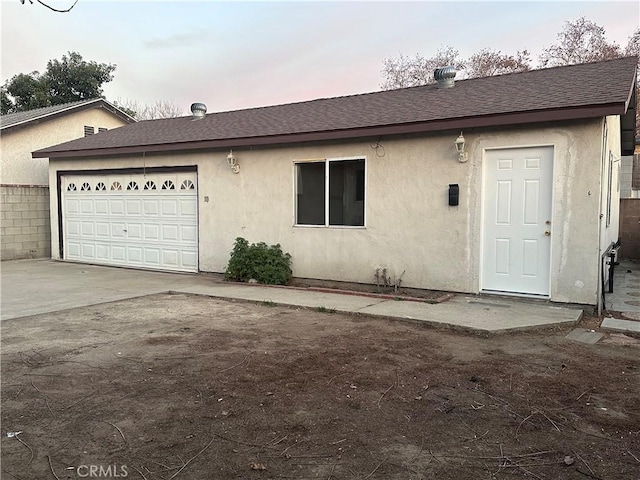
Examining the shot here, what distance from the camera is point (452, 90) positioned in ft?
32.6

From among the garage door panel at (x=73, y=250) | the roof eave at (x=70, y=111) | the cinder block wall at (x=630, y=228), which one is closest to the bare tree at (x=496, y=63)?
the cinder block wall at (x=630, y=228)

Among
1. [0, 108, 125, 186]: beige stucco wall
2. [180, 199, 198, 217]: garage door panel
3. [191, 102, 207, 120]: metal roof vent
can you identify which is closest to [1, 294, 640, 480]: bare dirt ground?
[180, 199, 198, 217]: garage door panel

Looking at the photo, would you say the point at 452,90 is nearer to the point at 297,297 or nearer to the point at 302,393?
the point at 297,297

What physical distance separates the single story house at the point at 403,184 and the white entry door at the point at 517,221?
17mm

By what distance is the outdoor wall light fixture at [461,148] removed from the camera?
7777 millimetres

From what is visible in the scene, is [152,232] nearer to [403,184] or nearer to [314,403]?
[403,184]

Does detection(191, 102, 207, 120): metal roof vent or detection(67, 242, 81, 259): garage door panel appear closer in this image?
detection(67, 242, 81, 259): garage door panel

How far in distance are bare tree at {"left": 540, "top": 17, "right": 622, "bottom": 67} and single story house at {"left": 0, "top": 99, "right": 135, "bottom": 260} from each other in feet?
79.2

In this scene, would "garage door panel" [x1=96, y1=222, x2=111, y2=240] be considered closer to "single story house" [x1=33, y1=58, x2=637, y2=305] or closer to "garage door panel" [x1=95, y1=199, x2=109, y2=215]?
"single story house" [x1=33, y1=58, x2=637, y2=305]

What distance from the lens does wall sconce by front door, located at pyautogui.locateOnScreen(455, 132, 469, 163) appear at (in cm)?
778

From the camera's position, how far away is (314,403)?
3938mm

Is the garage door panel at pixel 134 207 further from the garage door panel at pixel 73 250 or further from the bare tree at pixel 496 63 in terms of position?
the bare tree at pixel 496 63

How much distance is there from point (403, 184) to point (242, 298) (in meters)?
3.46

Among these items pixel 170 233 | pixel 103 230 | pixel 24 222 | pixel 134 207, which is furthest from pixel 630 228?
pixel 24 222
